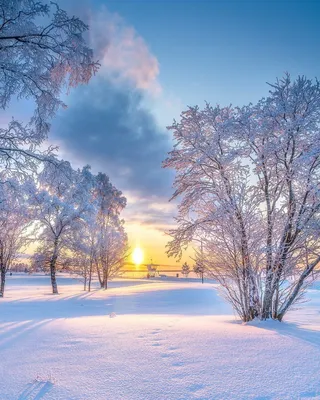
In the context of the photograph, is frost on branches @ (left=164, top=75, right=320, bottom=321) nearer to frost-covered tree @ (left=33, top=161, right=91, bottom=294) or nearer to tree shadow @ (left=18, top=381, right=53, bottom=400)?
tree shadow @ (left=18, top=381, right=53, bottom=400)

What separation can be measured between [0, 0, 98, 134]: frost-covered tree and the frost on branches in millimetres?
3106

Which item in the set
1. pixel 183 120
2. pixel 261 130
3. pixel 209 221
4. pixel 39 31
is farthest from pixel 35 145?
pixel 261 130

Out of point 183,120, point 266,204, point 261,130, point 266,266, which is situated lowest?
point 266,266

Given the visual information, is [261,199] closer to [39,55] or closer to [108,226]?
[39,55]

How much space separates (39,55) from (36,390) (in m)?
6.03

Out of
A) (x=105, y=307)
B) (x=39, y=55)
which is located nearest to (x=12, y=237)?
(x=105, y=307)

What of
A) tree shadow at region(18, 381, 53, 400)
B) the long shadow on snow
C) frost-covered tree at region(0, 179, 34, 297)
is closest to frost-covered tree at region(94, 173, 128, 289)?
frost-covered tree at region(0, 179, 34, 297)

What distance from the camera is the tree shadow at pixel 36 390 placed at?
94.6 inches

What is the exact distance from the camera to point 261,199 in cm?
694

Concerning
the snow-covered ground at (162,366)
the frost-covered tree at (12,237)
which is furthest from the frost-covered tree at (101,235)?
the snow-covered ground at (162,366)

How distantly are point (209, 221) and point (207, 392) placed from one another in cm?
478

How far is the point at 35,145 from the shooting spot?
6.53 metres

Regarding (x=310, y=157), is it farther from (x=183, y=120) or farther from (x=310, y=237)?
(x=183, y=120)

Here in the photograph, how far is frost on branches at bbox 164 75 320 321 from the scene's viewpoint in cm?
624
